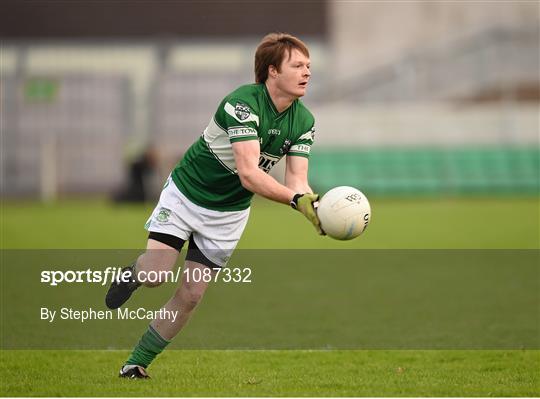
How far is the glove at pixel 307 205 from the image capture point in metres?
6.16

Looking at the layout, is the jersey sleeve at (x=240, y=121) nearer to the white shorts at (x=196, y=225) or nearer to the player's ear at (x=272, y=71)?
the player's ear at (x=272, y=71)

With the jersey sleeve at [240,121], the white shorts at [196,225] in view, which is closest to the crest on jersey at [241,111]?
the jersey sleeve at [240,121]

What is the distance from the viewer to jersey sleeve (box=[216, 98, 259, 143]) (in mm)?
6434

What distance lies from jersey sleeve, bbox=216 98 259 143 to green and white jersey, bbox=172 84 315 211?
31 mm

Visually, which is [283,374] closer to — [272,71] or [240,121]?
[240,121]

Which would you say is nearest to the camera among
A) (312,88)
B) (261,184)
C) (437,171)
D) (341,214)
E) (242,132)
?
(341,214)

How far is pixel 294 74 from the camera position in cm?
657

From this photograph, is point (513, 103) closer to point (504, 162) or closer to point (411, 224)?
point (504, 162)

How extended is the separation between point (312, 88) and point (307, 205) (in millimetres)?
33803

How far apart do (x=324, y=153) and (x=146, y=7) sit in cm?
1565

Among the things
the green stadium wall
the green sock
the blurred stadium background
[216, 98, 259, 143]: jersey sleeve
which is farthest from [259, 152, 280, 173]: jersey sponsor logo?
the green stadium wall

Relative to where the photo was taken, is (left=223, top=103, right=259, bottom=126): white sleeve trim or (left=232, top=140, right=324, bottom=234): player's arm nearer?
(left=232, top=140, right=324, bottom=234): player's arm

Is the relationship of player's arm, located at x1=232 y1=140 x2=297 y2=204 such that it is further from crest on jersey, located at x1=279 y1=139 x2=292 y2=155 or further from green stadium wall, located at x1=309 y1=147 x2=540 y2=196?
green stadium wall, located at x1=309 y1=147 x2=540 y2=196

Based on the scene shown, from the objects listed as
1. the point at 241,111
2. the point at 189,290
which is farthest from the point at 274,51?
the point at 189,290
